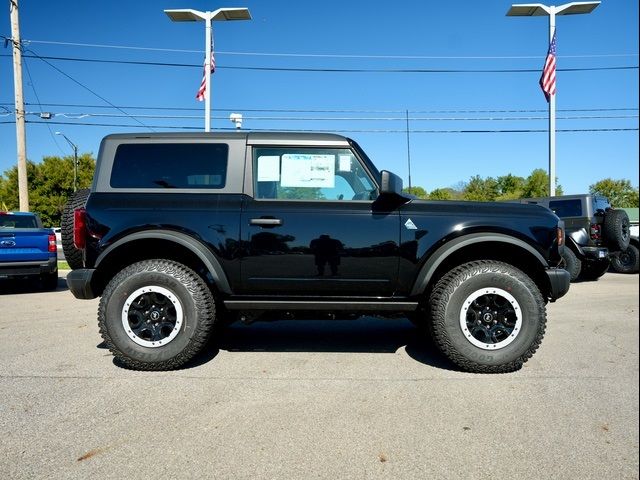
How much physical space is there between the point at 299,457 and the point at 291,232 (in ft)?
5.99

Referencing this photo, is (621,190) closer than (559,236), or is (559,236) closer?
(621,190)

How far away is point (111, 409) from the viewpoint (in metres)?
2.94

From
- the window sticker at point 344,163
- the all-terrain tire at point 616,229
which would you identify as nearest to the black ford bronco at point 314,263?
the window sticker at point 344,163

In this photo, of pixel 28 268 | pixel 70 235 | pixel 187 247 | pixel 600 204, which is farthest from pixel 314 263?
pixel 600 204

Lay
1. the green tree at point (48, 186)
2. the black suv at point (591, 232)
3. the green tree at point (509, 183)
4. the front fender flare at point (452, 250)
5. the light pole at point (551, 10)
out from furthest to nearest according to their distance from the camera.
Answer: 1. the green tree at point (509, 183)
2. the green tree at point (48, 186)
3. the light pole at point (551, 10)
4. the black suv at point (591, 232)
5. the front fender flare at point (452, 250)

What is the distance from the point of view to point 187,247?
3635 millimetres

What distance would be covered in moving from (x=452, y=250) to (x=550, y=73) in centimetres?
1284

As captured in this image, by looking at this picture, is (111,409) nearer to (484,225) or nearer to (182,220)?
(182,220)

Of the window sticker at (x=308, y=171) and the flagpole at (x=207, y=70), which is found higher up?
the flagpole at (x=207, y=70)

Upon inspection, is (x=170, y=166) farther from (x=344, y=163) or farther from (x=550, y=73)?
(x=550, y=73)

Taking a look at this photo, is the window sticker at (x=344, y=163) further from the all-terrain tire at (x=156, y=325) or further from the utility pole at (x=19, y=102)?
the utility pole at (x=19, y=102)

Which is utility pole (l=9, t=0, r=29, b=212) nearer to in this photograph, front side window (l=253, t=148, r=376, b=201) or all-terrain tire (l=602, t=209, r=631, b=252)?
front side window (l=253, t=148, r=376, b=201)

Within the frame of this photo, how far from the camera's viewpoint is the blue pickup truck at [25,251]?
26.1 feet

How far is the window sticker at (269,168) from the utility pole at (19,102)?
1447cm
